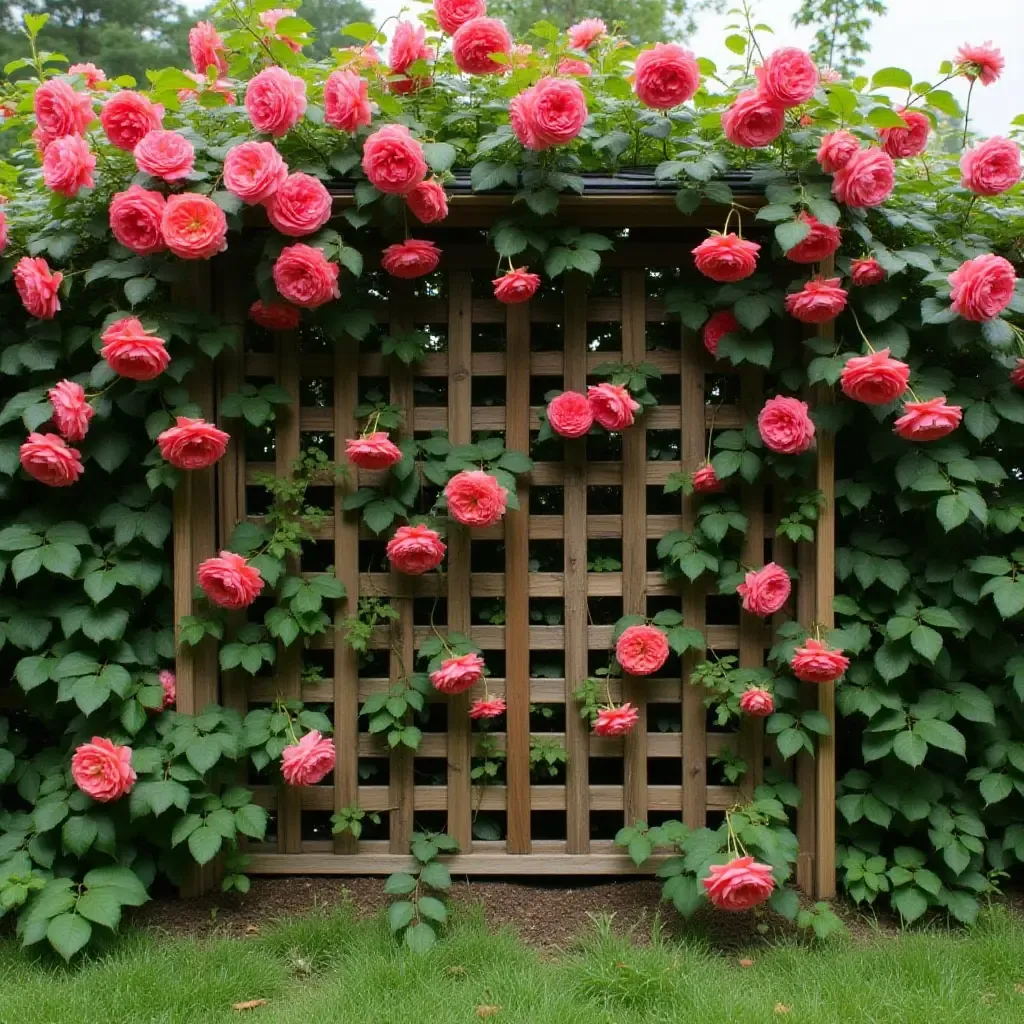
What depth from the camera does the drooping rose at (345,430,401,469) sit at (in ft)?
8.09

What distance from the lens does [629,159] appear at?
2.68 metres

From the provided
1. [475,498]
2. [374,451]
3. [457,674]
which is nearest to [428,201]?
[374,451]

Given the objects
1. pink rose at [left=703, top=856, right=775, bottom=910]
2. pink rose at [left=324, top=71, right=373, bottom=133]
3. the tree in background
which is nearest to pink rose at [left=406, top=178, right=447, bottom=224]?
pink rose at [left=324, top=71, right=373, bottom=133]

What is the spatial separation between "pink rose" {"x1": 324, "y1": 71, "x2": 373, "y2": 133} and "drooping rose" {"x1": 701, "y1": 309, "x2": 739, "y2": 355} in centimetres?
108

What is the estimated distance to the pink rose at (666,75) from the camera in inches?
91.6

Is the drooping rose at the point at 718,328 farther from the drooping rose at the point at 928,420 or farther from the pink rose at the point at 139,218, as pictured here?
the pink rose at the point at 139,218

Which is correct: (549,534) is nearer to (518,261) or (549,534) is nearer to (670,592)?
(670,592)

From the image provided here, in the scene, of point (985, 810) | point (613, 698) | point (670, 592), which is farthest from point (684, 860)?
point (985, 810)

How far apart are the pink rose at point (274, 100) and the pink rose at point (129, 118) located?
0.87ft

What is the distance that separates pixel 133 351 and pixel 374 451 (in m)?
0.64

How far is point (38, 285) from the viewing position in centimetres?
243

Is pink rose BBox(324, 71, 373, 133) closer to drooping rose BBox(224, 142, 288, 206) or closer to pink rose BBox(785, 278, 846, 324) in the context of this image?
drooping rose BBox(224, 142, 288, 206)

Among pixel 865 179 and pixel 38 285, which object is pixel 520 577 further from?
pixel 38 285

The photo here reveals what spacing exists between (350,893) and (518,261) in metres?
1.86
